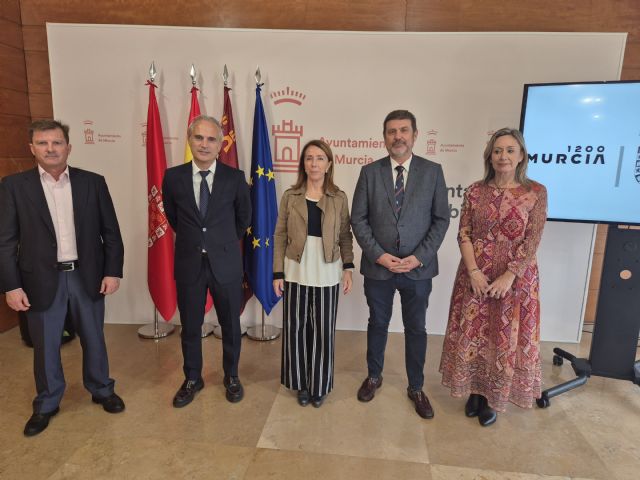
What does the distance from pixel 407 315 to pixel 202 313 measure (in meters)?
1.30

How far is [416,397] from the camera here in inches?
102

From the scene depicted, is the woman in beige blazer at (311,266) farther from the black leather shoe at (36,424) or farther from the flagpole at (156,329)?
the flagpole at (156,329)

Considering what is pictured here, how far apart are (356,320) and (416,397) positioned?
137 cm

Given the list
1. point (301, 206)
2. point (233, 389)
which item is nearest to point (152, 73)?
point (301, 206)

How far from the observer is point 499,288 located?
2275 millimetres

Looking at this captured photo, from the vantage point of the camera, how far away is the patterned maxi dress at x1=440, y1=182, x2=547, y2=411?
7.38 feet

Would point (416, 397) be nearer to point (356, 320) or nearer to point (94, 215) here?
point (356, 320)

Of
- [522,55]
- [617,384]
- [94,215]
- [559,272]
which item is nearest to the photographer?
[94,215]

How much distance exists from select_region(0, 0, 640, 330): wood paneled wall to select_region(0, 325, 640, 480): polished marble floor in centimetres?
→ 255

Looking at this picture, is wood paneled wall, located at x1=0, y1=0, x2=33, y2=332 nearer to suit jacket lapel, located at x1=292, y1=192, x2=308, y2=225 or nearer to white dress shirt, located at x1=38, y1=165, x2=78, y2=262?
white dress shirt, located at x1=38, y1=165, x2=78, y2=262

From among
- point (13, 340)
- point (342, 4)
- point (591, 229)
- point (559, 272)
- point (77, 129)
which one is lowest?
point (13, 340)

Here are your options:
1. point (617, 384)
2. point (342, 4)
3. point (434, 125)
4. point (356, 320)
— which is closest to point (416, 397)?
point (356, 320)

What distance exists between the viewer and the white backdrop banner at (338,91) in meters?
3.43

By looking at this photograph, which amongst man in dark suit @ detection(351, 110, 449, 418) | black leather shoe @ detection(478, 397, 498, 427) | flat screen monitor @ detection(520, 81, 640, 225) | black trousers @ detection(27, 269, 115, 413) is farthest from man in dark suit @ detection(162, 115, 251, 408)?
flat screen monitor @ detection(520, 81, 640, 225)
